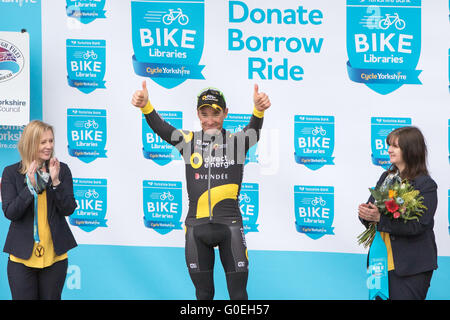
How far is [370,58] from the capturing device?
4.03 meters

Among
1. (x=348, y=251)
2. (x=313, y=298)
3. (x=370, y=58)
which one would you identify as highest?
(x=370, y=58)

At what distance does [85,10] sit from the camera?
4320mm

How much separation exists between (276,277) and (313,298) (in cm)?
28

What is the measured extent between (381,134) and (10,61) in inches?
98.1

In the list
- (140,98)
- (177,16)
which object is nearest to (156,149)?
(177,16)

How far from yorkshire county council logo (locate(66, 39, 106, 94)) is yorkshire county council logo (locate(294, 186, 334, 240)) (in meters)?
1.54

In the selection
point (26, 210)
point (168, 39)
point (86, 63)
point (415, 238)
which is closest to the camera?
point (415, 238)

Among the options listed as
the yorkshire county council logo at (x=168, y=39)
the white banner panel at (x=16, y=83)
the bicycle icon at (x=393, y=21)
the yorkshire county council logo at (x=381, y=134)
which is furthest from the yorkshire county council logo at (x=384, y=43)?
the white banner panel at (x=16, y=83)

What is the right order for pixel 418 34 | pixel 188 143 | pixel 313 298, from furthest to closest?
1. pixel 313 298
2. pixel 418 34
3. pixel 188 143

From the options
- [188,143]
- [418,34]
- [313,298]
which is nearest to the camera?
[188,143]

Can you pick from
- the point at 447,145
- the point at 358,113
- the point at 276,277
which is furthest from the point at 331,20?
the point at 276,277

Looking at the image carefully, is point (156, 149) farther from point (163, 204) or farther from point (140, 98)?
point (140, 98)

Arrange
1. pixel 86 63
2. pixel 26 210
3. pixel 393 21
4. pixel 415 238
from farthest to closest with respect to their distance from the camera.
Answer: pixel 86 63 → pixel 393 21 → pixel 26 210 → pixel 415 238

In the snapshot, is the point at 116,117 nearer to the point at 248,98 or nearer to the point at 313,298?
the point at 248,98
